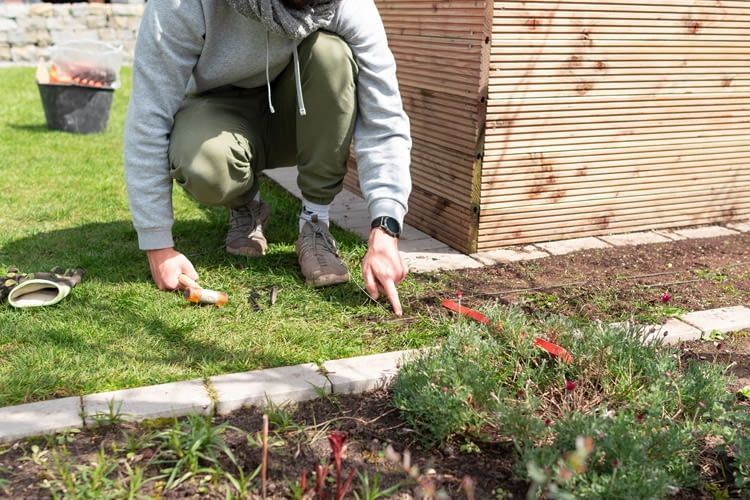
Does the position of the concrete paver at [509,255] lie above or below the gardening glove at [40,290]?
below

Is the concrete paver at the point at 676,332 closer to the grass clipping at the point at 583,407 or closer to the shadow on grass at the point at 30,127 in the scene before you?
the grass clipping at the point at 583,407

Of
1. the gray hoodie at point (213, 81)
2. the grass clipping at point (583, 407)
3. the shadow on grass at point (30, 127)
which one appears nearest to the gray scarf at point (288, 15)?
the gray hoodie at point (213, 81)

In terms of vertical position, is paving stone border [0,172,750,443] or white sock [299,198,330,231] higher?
white sock [299,198,330,231]

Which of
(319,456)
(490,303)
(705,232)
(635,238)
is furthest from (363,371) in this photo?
(705,232)

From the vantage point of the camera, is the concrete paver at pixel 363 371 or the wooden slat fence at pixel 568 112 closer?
the concrete paver at pixel 363 371

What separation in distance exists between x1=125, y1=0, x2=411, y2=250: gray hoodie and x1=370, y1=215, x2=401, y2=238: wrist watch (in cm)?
2

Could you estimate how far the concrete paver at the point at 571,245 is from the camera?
130 inches

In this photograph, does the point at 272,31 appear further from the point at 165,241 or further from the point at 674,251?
the point at 674,251

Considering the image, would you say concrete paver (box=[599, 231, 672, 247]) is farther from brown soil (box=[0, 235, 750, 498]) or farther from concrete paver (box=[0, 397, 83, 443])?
concrete paver (box=[0, 397, 83, 443])

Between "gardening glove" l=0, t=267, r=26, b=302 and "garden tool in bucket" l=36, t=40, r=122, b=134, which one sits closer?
"gardening glove" l=0, t=267, r=26, b=302

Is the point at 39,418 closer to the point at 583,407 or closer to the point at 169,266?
the point at 169,266

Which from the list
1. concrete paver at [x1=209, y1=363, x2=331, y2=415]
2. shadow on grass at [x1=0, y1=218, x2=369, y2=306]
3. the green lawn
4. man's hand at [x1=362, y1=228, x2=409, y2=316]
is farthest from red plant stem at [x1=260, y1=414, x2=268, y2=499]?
shadow on grass at [x1=0, y1=218, x2=369, y2=306]

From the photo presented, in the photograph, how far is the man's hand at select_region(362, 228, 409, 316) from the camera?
2184 mm

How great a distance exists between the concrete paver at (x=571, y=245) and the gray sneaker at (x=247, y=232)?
1215mm
